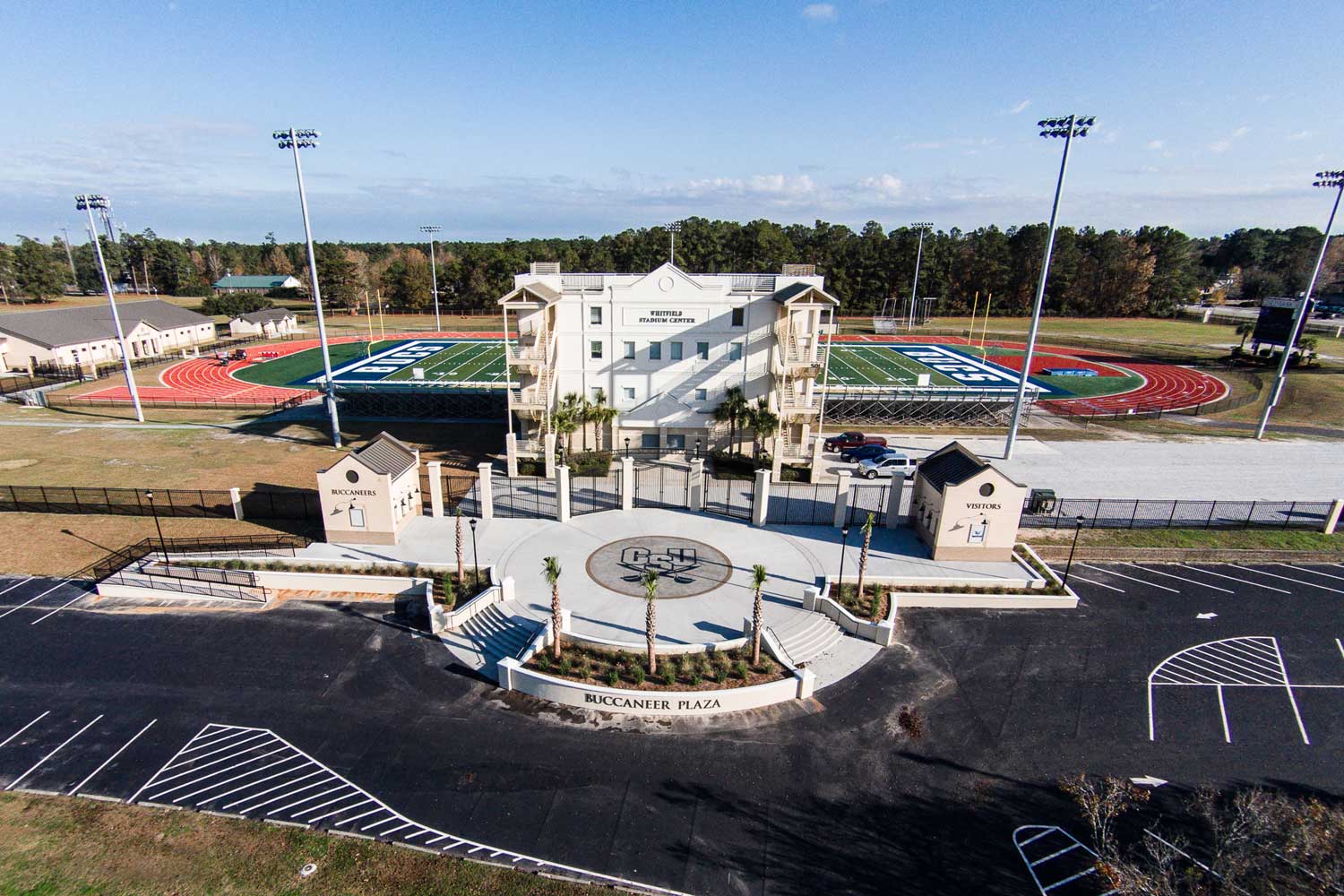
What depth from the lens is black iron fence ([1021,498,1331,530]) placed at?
106 feet

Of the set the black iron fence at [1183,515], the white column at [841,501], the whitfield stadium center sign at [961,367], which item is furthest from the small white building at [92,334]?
the whitfield stadium center sign at [961,367]

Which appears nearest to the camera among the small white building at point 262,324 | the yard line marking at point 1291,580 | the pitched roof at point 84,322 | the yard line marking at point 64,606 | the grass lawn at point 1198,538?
the yard line marking at point 64,606

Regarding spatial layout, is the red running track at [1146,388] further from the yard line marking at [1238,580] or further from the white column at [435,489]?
the white column at [435,489]

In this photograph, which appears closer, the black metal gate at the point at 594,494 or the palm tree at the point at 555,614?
the palm tree at the point at 555,614

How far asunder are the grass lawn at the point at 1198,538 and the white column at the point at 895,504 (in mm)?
6483

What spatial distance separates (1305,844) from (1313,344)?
93034 millimetres

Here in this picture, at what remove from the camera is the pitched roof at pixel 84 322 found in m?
65.6

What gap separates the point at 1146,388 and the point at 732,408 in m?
54.4

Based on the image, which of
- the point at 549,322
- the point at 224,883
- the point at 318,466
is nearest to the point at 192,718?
the point at 224,883

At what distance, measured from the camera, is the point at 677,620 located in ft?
79.4

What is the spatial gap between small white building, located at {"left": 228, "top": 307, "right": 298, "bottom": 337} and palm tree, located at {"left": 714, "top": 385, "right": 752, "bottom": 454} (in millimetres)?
81465

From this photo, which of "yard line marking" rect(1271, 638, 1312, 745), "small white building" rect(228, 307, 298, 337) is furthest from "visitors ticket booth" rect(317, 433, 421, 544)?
"small white building" rect(228, 307, 298, 337)

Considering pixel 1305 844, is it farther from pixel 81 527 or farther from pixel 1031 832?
pixel 81 527

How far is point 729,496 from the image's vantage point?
35.8 metres
